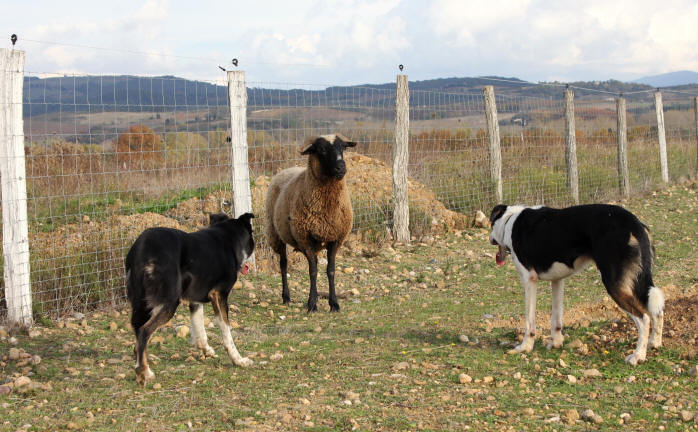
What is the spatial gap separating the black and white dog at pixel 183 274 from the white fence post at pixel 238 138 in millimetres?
3235

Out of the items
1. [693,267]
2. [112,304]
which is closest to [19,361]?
[112,304]

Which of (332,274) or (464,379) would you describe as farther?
(332,274)

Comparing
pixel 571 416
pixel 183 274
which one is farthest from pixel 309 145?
pixel 571 416

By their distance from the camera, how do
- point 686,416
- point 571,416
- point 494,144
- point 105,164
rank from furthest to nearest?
point 494,144
point 105,164
point 571,416
point 686,416

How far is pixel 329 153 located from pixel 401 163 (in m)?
4.48

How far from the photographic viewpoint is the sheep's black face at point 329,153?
8.05m

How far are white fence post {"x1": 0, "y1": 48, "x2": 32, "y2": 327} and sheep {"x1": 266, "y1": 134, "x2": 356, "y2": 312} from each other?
10.3ft

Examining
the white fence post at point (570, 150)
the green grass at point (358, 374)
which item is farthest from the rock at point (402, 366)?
the white fence post at point (570, 150)

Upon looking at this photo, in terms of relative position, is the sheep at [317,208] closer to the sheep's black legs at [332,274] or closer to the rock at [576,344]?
the sheep's black legs at [332,274]

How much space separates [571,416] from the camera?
4402 millimetres

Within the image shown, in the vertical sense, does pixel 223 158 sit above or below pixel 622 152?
below

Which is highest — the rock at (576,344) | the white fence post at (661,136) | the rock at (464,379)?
the white fence post at (661,136)

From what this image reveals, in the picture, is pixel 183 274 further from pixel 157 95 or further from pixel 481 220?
pixel 481 220

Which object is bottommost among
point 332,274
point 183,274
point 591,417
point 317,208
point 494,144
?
point 591,417
